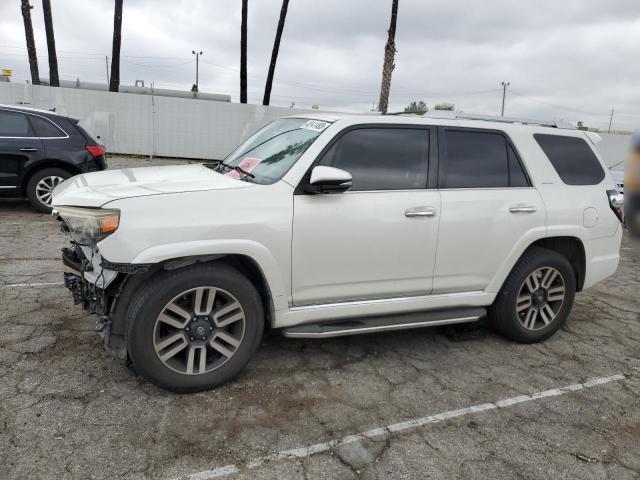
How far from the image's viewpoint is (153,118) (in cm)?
1859

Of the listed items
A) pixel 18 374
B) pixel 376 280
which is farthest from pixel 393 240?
pixel 18 374

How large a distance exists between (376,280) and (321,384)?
2.63ft

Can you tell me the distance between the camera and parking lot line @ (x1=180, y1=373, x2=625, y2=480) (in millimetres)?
2533

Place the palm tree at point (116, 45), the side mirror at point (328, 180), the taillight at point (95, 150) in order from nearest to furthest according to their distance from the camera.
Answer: the side mirror at point (328, 180), the taillight at point (95, 150), the palm tree at point (116, 45)

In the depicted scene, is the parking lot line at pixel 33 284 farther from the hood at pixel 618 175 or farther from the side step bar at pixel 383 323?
the hood at pixel 618 175

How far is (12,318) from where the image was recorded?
412 cm

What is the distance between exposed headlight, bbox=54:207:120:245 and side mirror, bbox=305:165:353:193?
3.85 ft

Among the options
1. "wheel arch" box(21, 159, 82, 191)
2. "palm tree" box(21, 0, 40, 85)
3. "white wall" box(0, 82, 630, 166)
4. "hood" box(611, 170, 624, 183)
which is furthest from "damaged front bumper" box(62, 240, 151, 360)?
"palm tree" box(21, 0, 40, 85)

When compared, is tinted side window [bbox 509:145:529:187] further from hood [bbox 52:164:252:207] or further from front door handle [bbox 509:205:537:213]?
hood [bbox 52:164:252:207]

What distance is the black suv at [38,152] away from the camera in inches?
301

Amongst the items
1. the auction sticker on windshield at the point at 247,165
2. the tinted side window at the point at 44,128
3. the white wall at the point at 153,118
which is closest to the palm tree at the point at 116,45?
the white wall at the point at 153,118

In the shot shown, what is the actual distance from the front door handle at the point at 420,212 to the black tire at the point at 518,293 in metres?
1.00

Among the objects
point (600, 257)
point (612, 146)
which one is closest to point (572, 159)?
point (600, 257)

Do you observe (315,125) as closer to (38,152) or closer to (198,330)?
(198,330)
